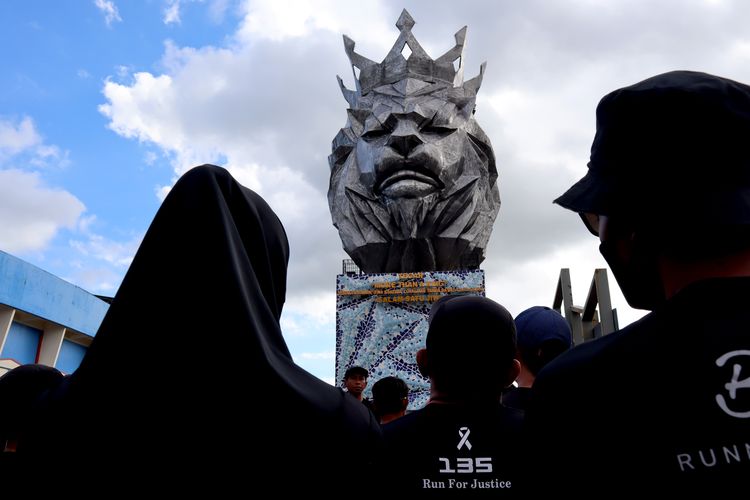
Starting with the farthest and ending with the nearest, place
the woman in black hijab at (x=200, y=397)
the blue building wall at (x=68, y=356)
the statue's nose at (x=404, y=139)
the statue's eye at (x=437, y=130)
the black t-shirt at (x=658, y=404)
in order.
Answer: the blue building wall at (x=68, y=356), the statue's eye at (x=437, y=130), the statue's nose at (x=404, y=139), the woman in black hijab at (x=200, y=397), the black t-shirt at (x=658, y=404)

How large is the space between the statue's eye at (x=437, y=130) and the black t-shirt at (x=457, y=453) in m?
10.0

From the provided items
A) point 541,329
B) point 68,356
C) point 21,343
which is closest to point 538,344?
point 541,329

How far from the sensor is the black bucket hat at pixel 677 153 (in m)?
0.94

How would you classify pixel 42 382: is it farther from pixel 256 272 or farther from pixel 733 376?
→ pixel 733 376

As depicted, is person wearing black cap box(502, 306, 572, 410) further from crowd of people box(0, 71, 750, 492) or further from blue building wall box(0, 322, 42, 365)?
blue building wall box(0, 322, 42, 365)

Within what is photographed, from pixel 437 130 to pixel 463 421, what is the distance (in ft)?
33.2

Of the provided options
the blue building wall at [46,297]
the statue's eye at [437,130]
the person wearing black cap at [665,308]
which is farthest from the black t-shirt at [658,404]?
the blue building wall at [46,297]

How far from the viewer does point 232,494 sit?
3.45 ft

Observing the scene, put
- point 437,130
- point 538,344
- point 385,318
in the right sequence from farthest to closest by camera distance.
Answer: point 437,130 < point 385,318 < point 538,344

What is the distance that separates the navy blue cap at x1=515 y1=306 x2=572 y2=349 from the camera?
8.90 feet

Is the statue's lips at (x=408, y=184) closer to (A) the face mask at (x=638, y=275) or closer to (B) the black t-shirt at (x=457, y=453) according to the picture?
(B) the black t-shirt at (x=457, y=453)

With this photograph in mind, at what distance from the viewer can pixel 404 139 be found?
10805 mm

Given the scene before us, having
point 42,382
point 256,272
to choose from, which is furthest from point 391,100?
point 256,272

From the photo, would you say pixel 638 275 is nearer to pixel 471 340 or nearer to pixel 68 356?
pixel 471 340
